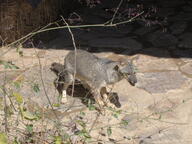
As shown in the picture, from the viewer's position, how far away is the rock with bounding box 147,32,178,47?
290 inches

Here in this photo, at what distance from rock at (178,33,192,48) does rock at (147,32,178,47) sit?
3.9 inches

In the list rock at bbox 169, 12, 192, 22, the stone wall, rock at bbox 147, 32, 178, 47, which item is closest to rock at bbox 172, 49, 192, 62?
rock at bbox 147, 32, 178, 47

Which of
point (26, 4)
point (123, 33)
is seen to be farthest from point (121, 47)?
point (26, 4)

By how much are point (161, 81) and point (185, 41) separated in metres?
1.49

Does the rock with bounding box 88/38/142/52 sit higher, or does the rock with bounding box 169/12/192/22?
the rock with bounding box 169/12/192/22

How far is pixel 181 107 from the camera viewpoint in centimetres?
553

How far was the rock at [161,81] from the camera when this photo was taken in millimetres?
6004

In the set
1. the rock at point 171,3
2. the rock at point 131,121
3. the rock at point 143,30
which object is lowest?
the rock at point 131,121

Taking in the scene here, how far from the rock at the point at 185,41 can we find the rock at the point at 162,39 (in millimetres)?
100

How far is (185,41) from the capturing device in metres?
7.41

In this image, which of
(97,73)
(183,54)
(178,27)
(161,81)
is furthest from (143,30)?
(97,73)

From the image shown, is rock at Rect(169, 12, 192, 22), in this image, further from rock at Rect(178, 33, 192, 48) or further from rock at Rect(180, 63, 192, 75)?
rock at Rect(180, 63, 192, 75)

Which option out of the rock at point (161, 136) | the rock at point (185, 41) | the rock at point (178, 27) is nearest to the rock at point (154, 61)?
the rock at point (185, 41)

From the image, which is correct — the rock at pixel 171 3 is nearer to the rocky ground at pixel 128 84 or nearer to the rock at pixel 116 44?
the rocky ground at pixel 128 84
